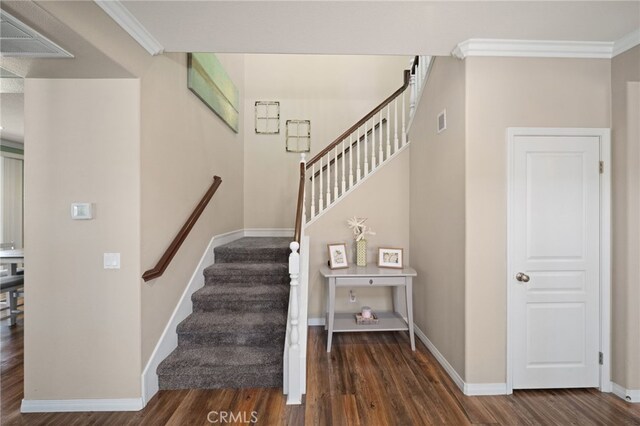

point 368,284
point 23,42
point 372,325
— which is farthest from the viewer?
point 372,325

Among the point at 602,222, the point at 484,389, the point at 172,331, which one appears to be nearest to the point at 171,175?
the point at 172,331

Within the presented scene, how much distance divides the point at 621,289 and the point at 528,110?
1617mm

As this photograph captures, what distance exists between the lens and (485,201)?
2246 mm

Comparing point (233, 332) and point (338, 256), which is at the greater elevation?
point (338, 256)

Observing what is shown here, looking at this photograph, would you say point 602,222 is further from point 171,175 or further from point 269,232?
point 269,232

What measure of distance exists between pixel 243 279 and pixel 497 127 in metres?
2.87

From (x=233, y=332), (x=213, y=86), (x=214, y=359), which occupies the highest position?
(x=213, y=86)

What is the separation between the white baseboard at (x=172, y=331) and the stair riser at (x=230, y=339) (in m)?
0.12

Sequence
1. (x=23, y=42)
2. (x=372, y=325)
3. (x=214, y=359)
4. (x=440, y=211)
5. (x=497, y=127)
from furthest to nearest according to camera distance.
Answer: (x=372, y=325) < (x=440, y=211) < (x=214, y=359) < (x=497, y=127) < (x=23, y=42)

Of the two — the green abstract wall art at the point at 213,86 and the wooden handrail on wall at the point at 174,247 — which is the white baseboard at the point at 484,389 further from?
the green abstract wall art at the point at 213,86

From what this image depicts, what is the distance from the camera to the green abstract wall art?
2.87 m

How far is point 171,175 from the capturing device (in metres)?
2.52

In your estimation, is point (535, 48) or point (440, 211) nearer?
point (535, 48)

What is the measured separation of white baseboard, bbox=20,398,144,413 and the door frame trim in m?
3.01
